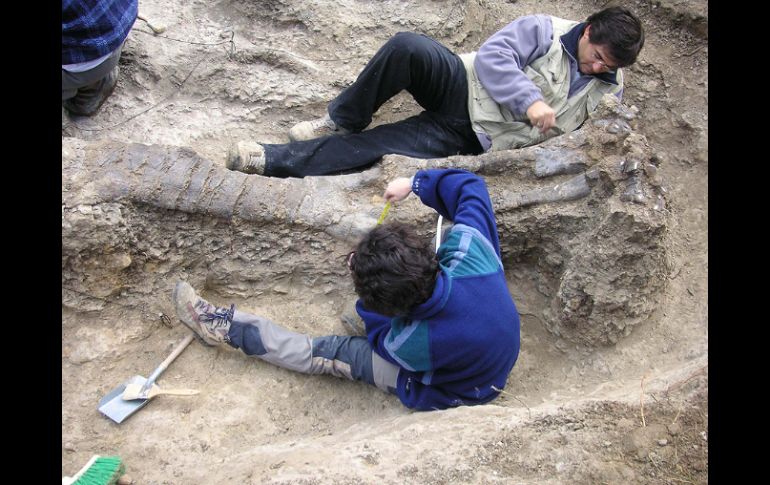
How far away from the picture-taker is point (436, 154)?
2736 mm

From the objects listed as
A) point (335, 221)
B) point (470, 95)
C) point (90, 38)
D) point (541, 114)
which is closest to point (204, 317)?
point (335, 221)

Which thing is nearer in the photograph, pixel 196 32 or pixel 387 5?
pixel 196 32

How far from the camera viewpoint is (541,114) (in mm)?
2420

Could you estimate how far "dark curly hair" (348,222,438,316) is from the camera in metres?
1.75

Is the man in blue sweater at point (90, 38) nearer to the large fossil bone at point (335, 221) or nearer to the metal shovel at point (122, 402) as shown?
the large fossil bone at point (335, 221)

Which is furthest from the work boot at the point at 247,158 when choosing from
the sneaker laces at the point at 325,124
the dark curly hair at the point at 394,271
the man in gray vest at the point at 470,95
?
the dark curly hair at the point at 394,271

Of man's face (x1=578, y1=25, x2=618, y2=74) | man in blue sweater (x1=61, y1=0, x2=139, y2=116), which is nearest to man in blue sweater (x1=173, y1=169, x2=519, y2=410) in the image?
man's face (x1=578, y1=25, x2=618, y2=74)

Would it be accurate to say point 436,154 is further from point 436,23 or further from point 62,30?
point 62,30

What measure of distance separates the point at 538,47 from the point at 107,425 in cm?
237

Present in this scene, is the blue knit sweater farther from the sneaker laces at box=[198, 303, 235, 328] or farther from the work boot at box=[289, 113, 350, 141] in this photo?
the work boot at box=[289, 113, 350, 141]

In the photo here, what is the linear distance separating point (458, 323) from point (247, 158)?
1.33 m

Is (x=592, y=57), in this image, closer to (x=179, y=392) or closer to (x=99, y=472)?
(x=179, y=392)

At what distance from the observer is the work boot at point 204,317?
89.3 inches

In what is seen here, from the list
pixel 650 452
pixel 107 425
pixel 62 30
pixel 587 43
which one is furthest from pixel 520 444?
pixel 62 30
